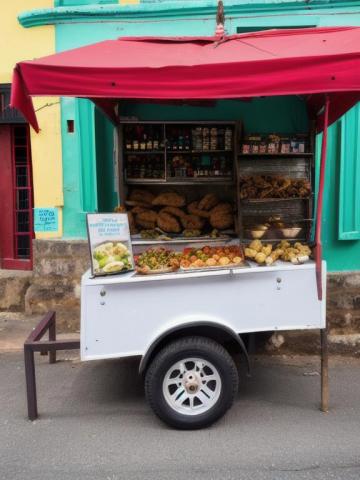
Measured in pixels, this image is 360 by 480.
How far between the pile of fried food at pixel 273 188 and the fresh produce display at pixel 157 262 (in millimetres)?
1103

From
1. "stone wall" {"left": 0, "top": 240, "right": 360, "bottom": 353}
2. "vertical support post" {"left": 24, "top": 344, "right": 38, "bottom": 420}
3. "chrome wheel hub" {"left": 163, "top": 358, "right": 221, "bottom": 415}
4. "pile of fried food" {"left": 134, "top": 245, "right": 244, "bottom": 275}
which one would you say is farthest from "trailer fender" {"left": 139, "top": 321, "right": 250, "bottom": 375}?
"stone wall" {"left": 0, "top": 240, "right": 360, "bottom": 353}

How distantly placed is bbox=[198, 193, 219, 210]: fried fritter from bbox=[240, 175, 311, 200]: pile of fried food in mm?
780

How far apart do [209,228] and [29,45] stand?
3.47 m

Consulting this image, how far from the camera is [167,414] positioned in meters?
3.38

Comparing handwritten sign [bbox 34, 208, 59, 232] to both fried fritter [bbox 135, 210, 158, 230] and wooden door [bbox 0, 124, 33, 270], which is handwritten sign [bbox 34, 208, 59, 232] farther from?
fried fritter [bbox 135, 210, 158, 230]

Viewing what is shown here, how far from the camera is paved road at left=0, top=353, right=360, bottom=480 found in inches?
116

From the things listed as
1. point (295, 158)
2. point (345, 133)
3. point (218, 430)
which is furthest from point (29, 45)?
point (218, 430)

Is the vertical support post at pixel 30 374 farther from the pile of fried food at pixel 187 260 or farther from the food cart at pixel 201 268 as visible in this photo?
the pile of fried food at pixel 187 260

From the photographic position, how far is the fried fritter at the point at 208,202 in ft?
18.3

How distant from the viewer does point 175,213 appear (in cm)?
549

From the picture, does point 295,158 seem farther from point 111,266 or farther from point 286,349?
point 111,266

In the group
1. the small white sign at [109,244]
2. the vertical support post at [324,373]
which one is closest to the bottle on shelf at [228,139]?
the small white sign at [109,244]

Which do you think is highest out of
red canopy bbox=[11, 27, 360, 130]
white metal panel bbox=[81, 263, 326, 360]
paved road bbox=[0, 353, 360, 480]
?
red canopy bbox=[11, 27, 360, 130]

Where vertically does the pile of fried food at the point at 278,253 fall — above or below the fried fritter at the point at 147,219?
below
